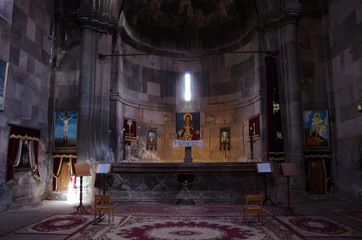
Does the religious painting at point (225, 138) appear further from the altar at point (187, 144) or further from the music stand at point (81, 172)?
the music stand at point (81, 172)

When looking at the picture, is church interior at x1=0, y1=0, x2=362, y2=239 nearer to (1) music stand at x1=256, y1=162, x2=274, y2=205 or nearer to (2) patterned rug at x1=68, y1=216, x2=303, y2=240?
(1) music stand at x1=256, y1=162, x2=274, y2=205

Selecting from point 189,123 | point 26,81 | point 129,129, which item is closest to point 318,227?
point 26,81

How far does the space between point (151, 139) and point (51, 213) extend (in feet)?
28.1

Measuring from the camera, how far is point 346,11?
41.0 ft

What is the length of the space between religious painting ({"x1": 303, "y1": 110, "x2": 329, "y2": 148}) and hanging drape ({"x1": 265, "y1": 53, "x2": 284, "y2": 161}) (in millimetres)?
1256

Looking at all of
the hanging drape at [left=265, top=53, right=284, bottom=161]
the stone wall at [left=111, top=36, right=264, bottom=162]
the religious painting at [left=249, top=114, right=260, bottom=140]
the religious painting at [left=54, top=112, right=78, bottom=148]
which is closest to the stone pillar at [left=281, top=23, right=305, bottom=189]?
the hanging drape at [left=265, top=53, right=284, bottom=161]

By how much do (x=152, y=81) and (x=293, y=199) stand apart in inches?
417

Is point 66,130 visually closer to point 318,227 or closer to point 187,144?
point 187,144

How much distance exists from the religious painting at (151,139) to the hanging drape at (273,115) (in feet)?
23.5

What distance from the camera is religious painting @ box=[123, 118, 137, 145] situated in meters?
16.1

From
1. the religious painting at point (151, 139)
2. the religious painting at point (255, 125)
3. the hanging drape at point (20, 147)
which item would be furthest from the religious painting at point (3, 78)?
the religious painting at point (255, 125)

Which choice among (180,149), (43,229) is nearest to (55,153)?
(43,229)

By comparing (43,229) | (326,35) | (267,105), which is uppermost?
(326,35)

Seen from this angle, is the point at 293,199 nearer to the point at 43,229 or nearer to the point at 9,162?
the point at 43,229
